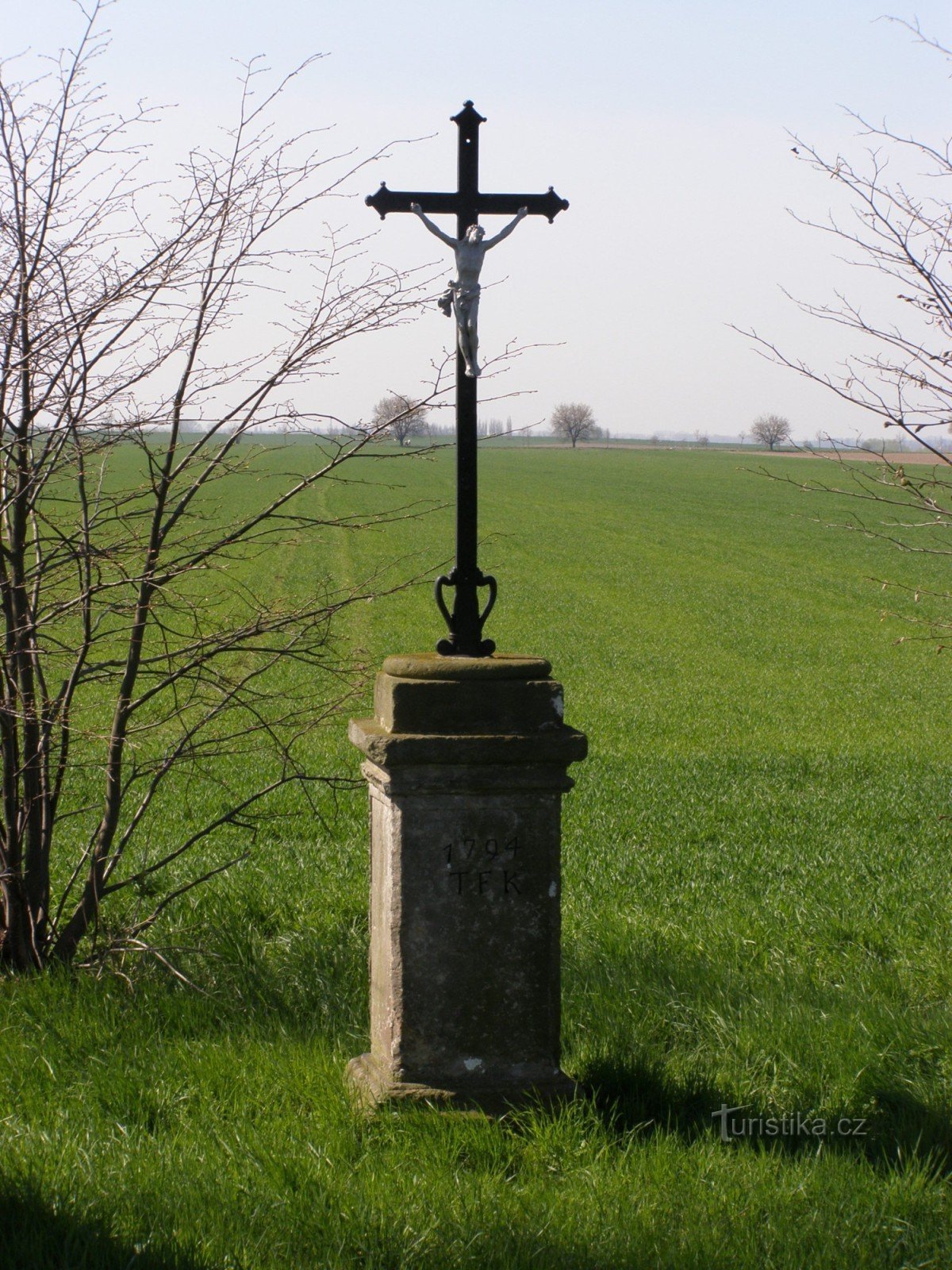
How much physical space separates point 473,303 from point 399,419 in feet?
2.67

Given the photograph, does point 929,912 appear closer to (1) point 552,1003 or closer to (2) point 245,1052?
(1) point 552,1003

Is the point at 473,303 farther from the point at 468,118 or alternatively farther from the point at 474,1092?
the point at 474,1092

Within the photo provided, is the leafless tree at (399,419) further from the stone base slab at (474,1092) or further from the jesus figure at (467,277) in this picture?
the stone base slab at (474,1092)

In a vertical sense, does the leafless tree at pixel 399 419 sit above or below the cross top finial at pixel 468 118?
below

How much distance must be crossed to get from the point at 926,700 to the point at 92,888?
14810 mm

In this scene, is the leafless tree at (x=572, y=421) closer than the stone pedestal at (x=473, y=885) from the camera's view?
No

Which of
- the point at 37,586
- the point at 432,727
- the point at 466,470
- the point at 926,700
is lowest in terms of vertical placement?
the point at 926,700

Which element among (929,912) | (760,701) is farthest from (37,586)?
(760,701)

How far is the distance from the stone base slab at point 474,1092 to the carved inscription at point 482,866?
0.61 metres

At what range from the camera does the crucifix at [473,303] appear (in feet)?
12.7

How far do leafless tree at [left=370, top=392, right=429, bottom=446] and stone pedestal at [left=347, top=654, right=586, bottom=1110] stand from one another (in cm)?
127

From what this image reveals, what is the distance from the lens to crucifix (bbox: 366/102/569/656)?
3.87 meters

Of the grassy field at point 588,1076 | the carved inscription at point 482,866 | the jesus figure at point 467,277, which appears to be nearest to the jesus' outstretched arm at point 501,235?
the jesus figure at point 467,277

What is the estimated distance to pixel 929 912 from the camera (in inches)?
251
